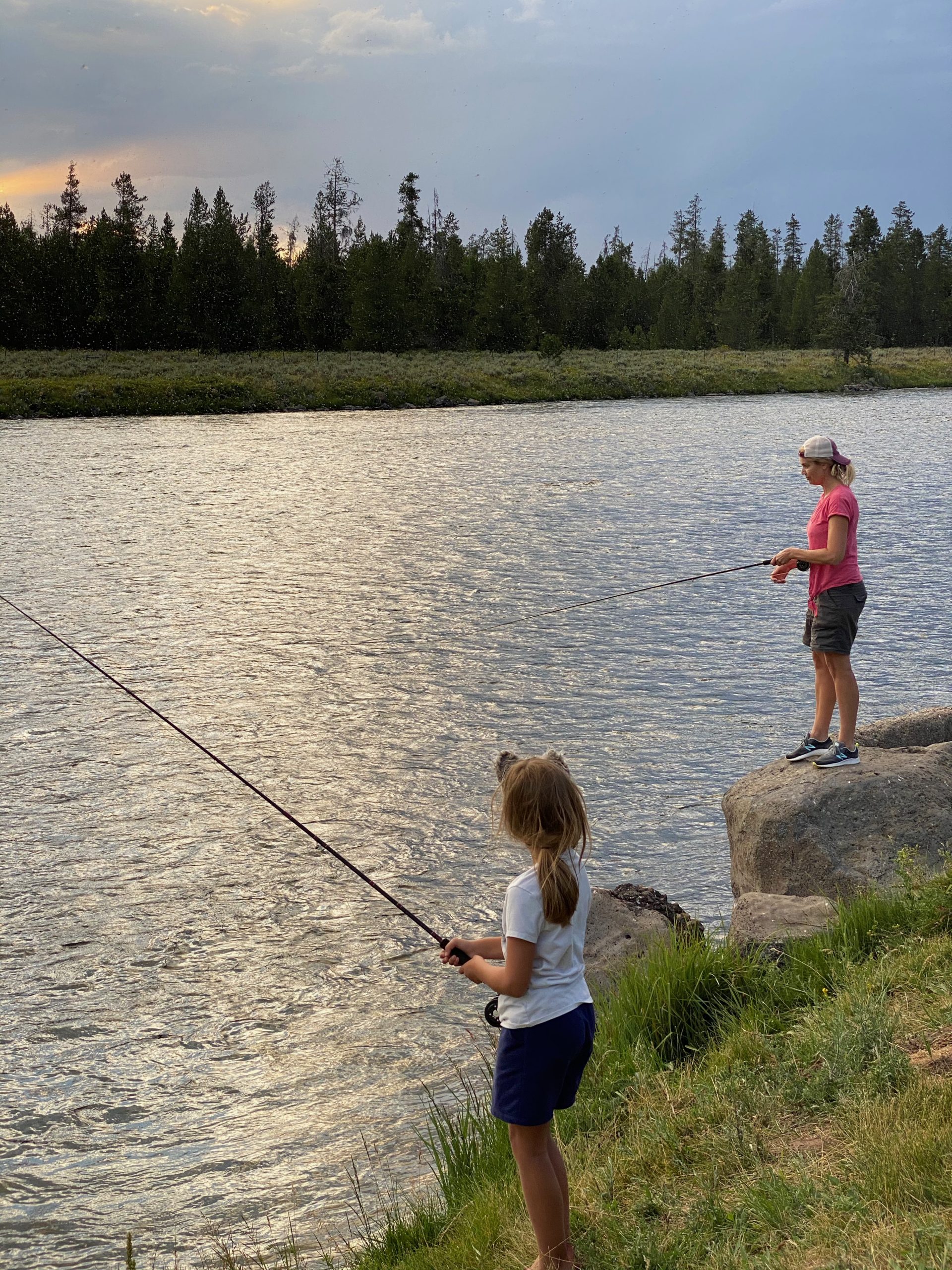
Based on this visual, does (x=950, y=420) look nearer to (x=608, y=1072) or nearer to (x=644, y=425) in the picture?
(x=644, y=425)

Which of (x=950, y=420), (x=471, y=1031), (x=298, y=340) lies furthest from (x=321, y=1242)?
(x=298, y=340)

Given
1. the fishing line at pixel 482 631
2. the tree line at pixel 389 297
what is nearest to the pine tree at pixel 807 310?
the tree line at pixel 389 297

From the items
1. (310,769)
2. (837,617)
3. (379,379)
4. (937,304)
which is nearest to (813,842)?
(837,617)

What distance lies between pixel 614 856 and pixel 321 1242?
326 cm

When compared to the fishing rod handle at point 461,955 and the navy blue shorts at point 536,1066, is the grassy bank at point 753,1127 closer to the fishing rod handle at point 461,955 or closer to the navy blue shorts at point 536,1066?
the navy blue shorts at point 536,1066

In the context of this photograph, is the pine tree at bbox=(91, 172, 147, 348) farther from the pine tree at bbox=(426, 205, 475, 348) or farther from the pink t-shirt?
the pink t-shirt

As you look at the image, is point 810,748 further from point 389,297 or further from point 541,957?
point 389,297

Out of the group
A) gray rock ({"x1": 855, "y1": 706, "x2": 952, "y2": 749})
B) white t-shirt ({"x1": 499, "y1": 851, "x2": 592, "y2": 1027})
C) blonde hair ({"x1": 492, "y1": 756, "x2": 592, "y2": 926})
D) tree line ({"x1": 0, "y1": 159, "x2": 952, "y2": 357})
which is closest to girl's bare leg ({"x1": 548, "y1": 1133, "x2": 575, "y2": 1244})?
white t-shirt ({"x1": 499, "y1": 851, "x2": 592, "y2": 1027})

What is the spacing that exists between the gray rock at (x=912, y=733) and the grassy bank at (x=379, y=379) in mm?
41393

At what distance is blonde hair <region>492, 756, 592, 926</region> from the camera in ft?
9.84

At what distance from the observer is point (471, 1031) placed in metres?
5.23

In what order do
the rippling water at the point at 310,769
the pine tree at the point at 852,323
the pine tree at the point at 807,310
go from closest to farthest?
1. the rippling water at the point at 310,769
2. the pine tree at the point at 852,323
3. the pine tree at the point at 807,310

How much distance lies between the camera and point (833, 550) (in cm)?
603

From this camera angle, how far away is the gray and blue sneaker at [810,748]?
6.04m
